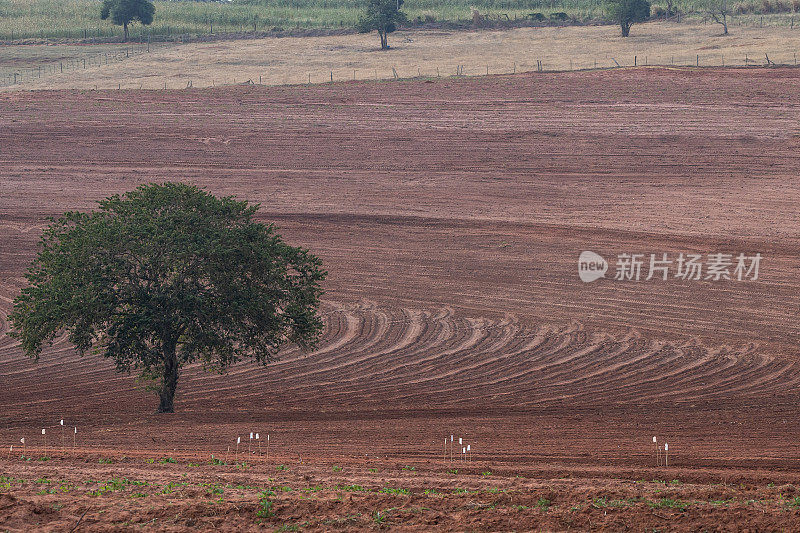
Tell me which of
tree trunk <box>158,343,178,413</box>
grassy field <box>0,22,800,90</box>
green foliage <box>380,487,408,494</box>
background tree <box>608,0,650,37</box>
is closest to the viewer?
green foliage <box>380,487,408,494</box>

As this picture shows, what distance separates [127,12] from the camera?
9719 centimetres

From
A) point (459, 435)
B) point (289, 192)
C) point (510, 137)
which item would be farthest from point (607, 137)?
point (459, 435)

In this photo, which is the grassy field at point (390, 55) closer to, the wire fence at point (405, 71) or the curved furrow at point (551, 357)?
the wire fence at point (405, 71)

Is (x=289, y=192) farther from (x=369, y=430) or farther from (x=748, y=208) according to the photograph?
(x=369, y=430)

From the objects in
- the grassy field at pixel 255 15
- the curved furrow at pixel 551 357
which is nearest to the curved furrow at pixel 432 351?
the curved furrow at pixel 551 357

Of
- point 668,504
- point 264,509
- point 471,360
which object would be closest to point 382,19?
point 471,360

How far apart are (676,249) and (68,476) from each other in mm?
28935

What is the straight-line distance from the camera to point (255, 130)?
5562 centimetres

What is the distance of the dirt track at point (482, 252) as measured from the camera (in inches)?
885

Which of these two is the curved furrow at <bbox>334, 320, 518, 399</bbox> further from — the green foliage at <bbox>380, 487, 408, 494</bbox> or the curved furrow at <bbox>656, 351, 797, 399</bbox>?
the green foliage at <bbox>380, 487, 408, 494</bbox>

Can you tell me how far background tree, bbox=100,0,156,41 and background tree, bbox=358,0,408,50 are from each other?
24729 millimetres

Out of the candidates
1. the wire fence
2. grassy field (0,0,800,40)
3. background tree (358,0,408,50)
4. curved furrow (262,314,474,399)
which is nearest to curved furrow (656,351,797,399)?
curved furrow (262,314,474,399)

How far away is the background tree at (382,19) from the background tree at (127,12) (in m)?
24.7

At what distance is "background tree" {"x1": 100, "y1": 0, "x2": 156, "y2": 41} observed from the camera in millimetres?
97062
